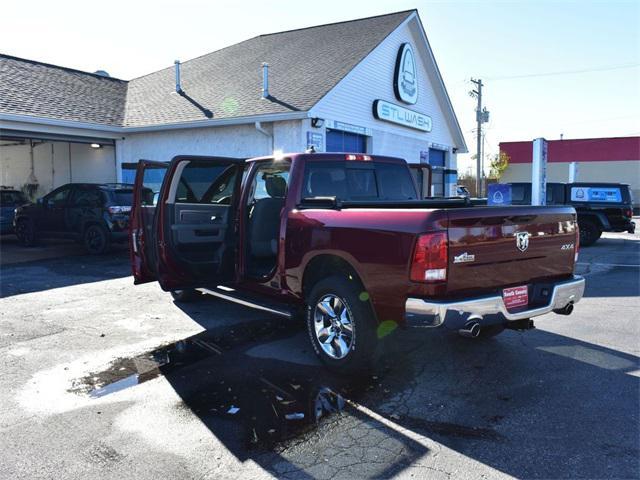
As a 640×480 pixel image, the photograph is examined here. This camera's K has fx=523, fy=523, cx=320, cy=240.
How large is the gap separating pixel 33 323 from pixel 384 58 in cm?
1442

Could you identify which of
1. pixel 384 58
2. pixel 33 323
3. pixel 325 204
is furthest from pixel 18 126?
pixel 325 204

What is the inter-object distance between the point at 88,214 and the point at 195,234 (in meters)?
7.24

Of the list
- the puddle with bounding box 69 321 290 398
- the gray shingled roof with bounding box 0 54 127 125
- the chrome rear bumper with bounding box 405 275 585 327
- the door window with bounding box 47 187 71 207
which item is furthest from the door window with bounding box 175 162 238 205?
the gray shingled roof with bounding box 0 54 127 125

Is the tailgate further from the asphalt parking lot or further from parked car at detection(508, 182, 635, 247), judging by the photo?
parked car at detection(508, 182, 635, 247)

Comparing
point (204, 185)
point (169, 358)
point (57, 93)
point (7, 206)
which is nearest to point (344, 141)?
point (57, 93)

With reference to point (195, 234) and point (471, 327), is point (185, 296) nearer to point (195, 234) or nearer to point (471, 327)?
point (195, 234)

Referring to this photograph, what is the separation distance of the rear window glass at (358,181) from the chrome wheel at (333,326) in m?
1.18

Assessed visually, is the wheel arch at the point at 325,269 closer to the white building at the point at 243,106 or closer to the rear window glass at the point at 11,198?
the white building at the point at 243,106

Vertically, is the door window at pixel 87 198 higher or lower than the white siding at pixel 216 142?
lower

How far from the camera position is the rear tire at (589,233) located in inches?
600

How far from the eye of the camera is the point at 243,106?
14.8 m

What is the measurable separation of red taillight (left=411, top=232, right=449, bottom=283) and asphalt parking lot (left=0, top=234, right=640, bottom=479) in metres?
0.99

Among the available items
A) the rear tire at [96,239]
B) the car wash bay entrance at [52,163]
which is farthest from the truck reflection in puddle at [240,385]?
the car wash bay entrance at [52,163]

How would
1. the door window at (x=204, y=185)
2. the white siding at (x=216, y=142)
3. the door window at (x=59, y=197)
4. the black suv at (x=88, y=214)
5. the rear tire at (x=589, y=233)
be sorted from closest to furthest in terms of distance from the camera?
the door window at (x=204, y=185), the black suv at (x=88, y=214), the door window at (x=59, y=197), the white siding at (x=216, y=142), the rear tire at (x=589, y=233)
